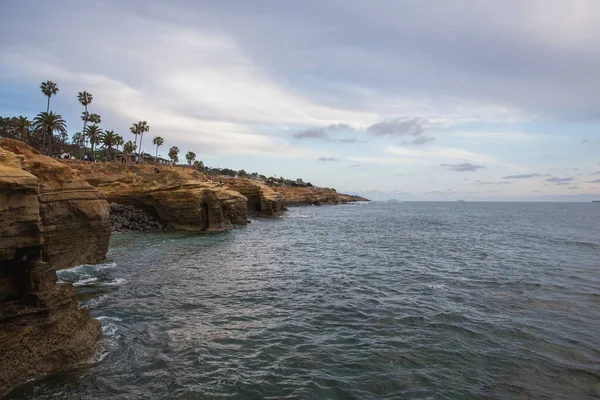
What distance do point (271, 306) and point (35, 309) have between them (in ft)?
28.0

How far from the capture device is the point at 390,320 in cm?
1384

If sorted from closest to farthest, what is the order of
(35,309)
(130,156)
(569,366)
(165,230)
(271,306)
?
(35,309)
(569,366)
(271,306)
(165,230)
(130,156)

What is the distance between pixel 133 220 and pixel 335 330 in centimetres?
3695

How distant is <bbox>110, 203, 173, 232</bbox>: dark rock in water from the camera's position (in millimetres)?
40500

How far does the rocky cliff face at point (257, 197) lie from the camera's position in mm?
71812

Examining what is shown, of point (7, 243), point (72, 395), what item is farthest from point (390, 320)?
point (7, 243)

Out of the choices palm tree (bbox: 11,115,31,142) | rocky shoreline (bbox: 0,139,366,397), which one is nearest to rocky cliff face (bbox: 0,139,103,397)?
rocky shoreline (bbox: 0,139,366,397)

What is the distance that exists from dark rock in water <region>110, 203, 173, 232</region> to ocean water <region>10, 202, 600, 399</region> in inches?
666

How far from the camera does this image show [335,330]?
12867 mm

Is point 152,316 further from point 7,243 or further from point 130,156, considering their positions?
point 130,156

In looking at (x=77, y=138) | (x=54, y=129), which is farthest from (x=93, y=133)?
(x=77, y=138)

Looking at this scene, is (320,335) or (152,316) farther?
(152,316)

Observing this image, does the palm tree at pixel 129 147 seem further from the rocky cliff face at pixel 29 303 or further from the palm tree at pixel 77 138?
the rocky cliff face at pixel 29 303

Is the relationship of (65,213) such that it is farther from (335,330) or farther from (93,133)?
(93,133)
